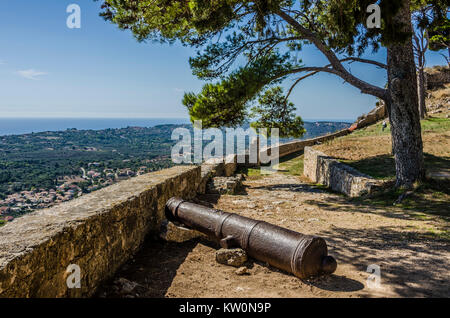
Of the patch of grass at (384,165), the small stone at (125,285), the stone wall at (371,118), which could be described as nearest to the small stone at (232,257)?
the small stone at (125,285)

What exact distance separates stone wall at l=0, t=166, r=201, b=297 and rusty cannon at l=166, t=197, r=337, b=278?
701mm

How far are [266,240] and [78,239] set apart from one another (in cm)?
184

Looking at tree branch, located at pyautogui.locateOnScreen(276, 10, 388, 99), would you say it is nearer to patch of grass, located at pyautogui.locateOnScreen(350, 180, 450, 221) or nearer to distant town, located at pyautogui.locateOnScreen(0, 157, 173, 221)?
patch of grass, located at pyautogui.locateOnScreen(350, 180, 450, 221)

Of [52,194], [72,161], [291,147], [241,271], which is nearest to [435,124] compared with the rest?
[291,147]

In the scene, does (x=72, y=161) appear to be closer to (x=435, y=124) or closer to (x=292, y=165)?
(x=292, y=165)

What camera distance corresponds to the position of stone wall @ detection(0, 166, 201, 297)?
1.98 m

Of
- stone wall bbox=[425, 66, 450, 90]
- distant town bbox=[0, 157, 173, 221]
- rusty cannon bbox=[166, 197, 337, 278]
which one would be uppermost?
stone wall bbox=[425, 66, 450, 90]

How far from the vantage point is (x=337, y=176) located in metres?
9.91

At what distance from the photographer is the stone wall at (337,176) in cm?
826

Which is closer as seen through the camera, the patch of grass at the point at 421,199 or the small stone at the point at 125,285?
the small stone at the point at 125,285

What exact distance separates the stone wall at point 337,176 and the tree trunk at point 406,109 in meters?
1.07

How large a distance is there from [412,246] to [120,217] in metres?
3.77

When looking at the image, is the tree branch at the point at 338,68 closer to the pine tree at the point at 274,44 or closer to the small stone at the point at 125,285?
the pine tree at the point at 274,44

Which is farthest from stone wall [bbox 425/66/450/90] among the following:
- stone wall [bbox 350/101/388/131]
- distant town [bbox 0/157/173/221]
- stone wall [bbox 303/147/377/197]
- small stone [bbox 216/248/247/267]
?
small stone [bbox 216/248/247/267]
